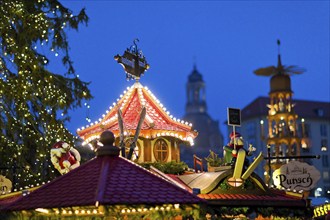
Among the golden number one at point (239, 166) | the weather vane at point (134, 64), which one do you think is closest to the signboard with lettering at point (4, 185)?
the weather vane at point (134, 64)

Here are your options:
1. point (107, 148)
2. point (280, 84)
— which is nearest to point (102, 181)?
A: point (107, 148)

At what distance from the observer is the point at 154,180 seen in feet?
33.2

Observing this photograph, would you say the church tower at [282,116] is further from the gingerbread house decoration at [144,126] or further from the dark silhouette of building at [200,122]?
the dark silhouette of building at [200,122]

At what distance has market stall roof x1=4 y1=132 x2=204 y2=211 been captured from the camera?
9.41 meters

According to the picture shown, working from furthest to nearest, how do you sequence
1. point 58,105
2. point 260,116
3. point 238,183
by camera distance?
point 260,116, point 58,105, point 238,183

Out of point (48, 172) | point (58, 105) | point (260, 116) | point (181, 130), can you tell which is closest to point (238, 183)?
point (181, 130)

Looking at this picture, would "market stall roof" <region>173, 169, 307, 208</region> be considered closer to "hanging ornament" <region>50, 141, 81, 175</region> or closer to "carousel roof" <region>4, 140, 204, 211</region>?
"hanging ornament" <region>50, 141, 81, 175</region>

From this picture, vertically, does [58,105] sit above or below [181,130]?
above

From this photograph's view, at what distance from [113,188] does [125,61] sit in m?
9.79

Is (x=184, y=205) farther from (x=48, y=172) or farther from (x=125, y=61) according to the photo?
(x=48, y=172)

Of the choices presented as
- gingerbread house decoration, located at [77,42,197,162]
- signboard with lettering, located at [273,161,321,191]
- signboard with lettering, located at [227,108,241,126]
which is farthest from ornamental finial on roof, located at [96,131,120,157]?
signboard with lettering, located at [273,161,321,191]

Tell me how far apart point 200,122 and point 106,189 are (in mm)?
150847

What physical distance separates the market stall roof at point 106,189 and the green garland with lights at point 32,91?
997 cm

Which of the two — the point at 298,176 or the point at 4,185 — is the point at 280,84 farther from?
the point at 4,185
